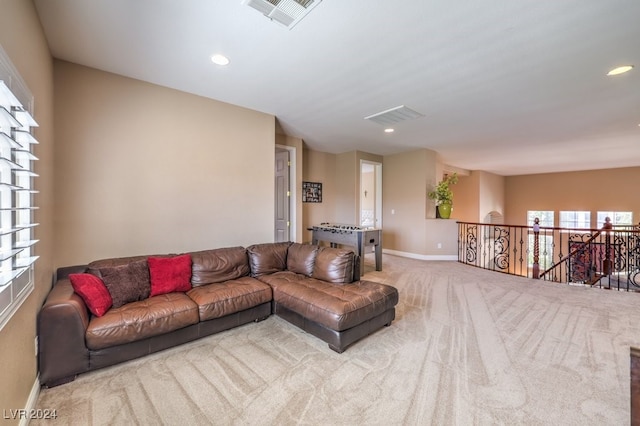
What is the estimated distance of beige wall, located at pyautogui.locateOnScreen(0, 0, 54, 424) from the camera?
1421 mm

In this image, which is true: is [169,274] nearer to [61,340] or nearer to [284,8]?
[61,340]

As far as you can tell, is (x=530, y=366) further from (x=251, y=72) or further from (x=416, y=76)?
(x=251, y=72)

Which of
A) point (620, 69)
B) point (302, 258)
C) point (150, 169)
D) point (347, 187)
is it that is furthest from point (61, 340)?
point (347, 187)

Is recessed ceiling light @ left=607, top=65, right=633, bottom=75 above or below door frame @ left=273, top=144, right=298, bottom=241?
above

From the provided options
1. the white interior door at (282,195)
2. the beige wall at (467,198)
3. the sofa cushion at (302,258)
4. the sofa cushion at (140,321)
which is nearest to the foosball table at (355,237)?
the white interior door at (282,195)

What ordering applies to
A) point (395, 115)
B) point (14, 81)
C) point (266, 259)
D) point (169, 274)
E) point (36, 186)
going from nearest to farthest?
point (14, 81) < point (36, 186) < point (169, 274) < point (266, 259) < point (395, 115)

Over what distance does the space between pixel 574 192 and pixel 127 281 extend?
43.6 ft

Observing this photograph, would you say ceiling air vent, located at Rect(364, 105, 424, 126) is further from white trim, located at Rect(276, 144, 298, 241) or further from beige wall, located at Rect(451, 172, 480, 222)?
beige wall, located at Rect(451, 172, 480, 222)

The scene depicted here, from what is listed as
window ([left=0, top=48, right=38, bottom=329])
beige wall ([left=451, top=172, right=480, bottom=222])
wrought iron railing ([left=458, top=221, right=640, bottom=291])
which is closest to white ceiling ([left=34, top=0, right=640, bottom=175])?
window ([left=0, top=48, right=38, bottom=329])

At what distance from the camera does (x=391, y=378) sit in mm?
2000

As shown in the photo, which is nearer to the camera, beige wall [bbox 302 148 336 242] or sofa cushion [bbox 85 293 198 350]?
sofa cushion [bbox 85 293 198 350]

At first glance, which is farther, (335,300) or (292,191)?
(292,191)

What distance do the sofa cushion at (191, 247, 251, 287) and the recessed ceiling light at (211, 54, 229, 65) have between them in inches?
83.0

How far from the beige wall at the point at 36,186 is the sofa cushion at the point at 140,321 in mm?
344
